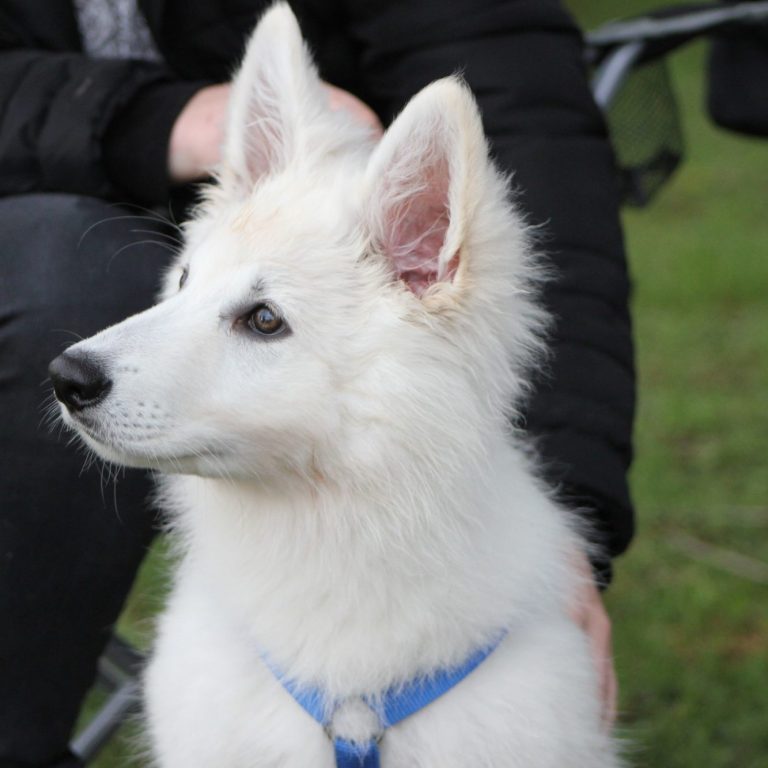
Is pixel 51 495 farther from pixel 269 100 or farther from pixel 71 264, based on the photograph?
pixel 269 100

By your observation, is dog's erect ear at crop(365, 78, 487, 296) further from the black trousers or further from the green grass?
the green grass

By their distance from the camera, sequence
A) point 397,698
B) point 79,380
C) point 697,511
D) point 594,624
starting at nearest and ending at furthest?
point 79,380
point 397,698
point 594,624
point 697,511

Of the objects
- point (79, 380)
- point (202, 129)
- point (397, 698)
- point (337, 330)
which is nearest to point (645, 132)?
point (202, 129)

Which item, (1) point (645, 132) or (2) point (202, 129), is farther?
(1) point (645, 132)

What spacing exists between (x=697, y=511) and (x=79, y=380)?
10.1 feet

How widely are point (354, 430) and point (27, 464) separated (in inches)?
23.9

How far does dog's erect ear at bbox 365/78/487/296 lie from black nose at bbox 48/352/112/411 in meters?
0.50

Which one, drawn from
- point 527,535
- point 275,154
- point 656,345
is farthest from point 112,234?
point 656,345

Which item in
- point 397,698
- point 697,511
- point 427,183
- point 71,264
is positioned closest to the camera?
point 427,183

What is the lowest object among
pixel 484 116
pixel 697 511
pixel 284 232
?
pixel 697 511

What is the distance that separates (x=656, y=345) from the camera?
5.93 m

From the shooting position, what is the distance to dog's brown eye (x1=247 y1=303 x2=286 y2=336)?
6.01ft

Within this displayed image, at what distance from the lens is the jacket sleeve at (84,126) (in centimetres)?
224

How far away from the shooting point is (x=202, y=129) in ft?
7.41
